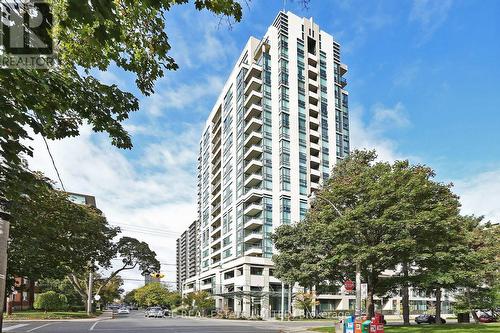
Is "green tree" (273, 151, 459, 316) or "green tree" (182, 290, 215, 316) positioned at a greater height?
"green tree" (273, 151, 459, 316)

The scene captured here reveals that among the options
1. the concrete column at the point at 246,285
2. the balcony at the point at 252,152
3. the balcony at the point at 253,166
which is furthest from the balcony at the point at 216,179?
the concrete column at the point at 246,285

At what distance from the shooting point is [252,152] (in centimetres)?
7669

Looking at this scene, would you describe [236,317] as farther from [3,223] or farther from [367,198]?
[3,223]

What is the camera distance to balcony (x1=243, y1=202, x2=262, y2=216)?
72500 millimetres

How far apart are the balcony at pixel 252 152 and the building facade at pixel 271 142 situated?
18 centimetres

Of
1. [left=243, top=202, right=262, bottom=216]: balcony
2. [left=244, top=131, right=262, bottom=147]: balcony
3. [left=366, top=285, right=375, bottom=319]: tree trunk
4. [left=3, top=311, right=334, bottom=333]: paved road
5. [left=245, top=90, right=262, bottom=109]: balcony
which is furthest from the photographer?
[left=245, top=90, right=262, bottom=109]: balcony

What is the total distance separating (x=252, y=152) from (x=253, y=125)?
4981mm

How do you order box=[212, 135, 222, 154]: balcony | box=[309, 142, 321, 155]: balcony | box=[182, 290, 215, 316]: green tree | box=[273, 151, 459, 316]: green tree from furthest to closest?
1. box=[212, 135, 222, 154]: balcony
2. box=[309, 142, 321, 155]: balcony
3. box=[182, 290, 215, 316]: green tree
4. box=[273, 151, 459, 316]: green tree

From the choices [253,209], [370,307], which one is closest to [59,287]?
[253,209]

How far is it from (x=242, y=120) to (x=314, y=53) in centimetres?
2065

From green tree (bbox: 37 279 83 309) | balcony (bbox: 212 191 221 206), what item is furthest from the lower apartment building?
green tree (bbox: 37 279 83 309)

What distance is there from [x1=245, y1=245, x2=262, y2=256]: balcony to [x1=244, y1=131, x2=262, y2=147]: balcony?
60.0ft

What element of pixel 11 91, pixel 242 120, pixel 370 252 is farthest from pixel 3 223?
pixel 242 120

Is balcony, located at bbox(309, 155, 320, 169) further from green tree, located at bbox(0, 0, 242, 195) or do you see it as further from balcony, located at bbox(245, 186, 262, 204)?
green tree, located at bbox(0, 0, 242, 195)
